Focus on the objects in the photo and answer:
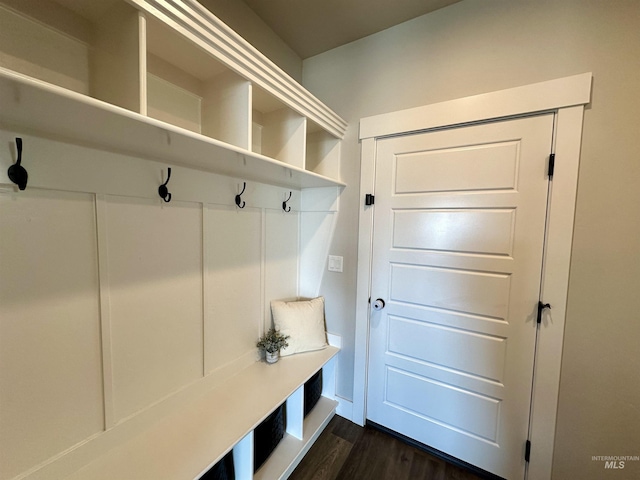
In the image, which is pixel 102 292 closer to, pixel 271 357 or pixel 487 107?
pixel 271 357

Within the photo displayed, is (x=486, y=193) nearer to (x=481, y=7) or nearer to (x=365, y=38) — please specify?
(x=481, y=7)

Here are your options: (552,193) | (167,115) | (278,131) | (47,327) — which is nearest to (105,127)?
(167,115)

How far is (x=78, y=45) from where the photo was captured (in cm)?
84

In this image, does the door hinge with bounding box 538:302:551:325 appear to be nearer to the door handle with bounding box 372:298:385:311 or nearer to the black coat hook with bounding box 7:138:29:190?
the door handle with bounding box 372:298:385:311

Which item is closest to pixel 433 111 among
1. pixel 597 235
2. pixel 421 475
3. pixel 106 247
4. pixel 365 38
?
pixel 365 38

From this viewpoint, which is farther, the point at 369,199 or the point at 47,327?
the point at 369,199

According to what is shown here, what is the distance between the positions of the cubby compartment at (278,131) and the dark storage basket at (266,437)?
1466 mm

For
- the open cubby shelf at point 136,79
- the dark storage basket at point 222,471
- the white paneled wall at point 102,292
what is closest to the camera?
the open cubby shelf at point 136,79

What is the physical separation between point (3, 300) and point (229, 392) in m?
1.02

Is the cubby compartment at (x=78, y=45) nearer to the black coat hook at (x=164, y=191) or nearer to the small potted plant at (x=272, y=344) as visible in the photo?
the black coat hook at (x=164, y=191)

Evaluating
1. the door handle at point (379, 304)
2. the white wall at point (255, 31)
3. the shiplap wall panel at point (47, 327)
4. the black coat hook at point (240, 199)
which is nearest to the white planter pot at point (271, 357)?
the door handle at point (379, 304)

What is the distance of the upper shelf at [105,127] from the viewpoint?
1.82 ft

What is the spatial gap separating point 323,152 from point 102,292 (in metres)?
1.55

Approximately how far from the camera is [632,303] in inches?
44.4
